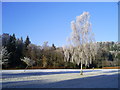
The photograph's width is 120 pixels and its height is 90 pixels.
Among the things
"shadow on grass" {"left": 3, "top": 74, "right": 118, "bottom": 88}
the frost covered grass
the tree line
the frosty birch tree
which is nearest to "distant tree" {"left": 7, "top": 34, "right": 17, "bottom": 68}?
the tree line

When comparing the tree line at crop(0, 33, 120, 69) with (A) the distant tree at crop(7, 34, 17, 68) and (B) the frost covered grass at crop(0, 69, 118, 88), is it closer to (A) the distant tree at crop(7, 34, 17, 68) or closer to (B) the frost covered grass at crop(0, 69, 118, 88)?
(A) the distant tree at crop(7, 34, 17, 68)

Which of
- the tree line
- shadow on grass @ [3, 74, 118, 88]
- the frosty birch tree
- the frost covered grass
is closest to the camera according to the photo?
shadow on grass @ [3, 74, 118, 88]

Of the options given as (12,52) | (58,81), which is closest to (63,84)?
(58,81)

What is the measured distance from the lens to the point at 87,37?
24.7 metres

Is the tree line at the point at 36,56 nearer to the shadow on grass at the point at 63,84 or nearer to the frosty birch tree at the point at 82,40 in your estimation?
the frosty birch tree at the point at 82,40

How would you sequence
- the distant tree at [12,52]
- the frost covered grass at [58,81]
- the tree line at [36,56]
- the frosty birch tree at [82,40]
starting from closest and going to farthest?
the frost covered grass at [58,81]
the frosty birch tree at [82,40]
the distant tree at [12,52]
the tree line at [36,56]

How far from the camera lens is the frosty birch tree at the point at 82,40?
80.1ft

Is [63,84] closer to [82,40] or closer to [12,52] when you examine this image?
[82,40]

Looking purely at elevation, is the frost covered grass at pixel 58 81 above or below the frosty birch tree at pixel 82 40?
below

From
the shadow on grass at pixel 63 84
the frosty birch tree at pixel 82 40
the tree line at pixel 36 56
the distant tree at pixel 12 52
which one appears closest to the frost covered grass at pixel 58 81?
the shadow on grass at pixel 63 84

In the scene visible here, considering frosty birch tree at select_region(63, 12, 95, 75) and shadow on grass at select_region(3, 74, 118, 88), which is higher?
frosty birch tree at select_region(63, 12, 95, 75)

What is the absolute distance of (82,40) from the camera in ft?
80.8

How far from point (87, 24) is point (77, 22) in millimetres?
1411

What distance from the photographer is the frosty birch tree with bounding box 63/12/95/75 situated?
24.4 metres
